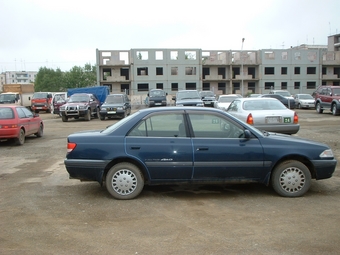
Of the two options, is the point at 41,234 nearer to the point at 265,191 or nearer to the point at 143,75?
the point at 265,191

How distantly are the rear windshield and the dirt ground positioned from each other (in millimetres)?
5615

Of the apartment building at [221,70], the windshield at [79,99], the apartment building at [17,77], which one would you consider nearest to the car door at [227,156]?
the windshield at [79,99]

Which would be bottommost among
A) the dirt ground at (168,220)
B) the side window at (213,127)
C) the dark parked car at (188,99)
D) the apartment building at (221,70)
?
the dirt ground at (168,220)

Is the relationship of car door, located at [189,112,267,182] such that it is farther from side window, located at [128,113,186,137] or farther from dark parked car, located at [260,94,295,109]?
dark parked car, located at [260,94,295,109]

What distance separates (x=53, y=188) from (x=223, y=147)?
132 inches

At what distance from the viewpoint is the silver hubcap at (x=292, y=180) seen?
604cm

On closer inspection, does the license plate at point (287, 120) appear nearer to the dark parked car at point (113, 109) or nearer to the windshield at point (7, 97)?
the dark parked car at point (113, 109)

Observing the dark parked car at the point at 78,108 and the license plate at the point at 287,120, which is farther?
the dark parked car at the point at 78,108

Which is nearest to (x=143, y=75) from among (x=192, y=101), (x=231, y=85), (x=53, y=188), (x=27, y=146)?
(x=231, y=85)

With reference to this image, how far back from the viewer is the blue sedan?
5.92 metres

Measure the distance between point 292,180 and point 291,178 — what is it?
1.6 inches

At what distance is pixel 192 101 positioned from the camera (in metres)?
22.6

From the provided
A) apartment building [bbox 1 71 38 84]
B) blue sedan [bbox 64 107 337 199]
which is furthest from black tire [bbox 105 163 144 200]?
apartment building [bbox 1 71 38 84]

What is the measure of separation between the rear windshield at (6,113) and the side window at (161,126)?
8.02 metres
